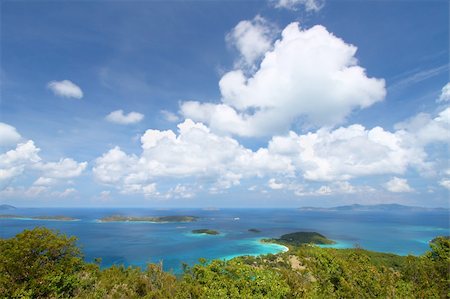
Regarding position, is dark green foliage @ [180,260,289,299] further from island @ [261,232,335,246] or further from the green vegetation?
island @ [261,232,335,246]

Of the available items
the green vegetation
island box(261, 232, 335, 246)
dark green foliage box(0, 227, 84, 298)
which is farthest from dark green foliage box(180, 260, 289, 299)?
island box(261, 232, 335, 246)

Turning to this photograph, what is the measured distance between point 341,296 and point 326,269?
2.12 metres

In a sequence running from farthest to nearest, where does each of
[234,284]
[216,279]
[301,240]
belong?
[301,240]
[216,279]
[234,284]

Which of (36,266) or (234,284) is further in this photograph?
(36,266)

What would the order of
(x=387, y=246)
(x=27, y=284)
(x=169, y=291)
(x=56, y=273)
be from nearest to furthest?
(x=27, y=284), (x=56, y=273), (x=169, y=291), (x=387, y=246)

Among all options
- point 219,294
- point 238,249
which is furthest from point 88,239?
point 219,294

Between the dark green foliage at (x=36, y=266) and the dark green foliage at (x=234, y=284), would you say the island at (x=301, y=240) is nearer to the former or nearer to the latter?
the dark green foliage at (x=234, y=284)

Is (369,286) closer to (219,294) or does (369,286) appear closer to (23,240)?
(219,294)

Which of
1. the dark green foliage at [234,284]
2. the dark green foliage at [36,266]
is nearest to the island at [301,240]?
the dark green foliage at [234,284]

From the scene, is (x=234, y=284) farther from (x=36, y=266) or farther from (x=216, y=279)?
(x=36, y=266)

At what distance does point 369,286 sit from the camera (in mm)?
18406

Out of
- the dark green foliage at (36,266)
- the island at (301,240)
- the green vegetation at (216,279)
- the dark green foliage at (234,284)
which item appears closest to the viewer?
the dark green foliage at (234,284)

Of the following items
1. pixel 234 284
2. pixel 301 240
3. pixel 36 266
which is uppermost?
pixel 36 266

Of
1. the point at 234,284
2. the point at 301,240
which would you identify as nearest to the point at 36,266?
the point at 234,284
